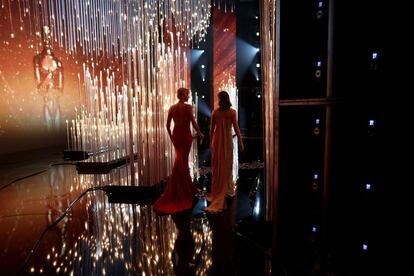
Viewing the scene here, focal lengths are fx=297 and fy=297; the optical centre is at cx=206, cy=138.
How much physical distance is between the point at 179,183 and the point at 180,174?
10 cm

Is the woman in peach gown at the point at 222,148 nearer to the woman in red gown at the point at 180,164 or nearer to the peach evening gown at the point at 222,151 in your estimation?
the peach evening gown at the point at 222,151

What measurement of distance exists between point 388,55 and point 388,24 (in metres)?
0.16

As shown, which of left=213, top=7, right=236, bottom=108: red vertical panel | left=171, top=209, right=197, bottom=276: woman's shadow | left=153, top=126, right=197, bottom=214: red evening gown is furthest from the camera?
left=213, top=7, right=236, bottom=108: red vertical panel

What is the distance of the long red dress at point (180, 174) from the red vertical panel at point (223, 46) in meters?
8.36

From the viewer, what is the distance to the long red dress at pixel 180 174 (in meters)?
3.24

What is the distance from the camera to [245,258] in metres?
2.10

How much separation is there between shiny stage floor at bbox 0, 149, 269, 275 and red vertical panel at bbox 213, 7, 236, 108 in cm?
788

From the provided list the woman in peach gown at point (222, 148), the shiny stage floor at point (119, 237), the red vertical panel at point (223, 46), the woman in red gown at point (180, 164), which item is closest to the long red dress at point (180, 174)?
the woman in red gown at point (180, 164)

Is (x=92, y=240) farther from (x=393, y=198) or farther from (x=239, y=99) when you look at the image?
(x=239, y=99)

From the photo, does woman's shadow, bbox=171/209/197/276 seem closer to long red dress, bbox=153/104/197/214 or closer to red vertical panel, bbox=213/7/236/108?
long red dress, bbox=153/104/197/214

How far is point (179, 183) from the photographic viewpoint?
3.28 meters

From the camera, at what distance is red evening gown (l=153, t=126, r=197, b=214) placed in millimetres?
3236

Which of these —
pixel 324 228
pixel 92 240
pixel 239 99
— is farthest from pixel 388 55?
pixel 239 99

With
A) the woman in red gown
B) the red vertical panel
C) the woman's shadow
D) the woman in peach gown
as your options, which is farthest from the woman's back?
the red vertical panel
